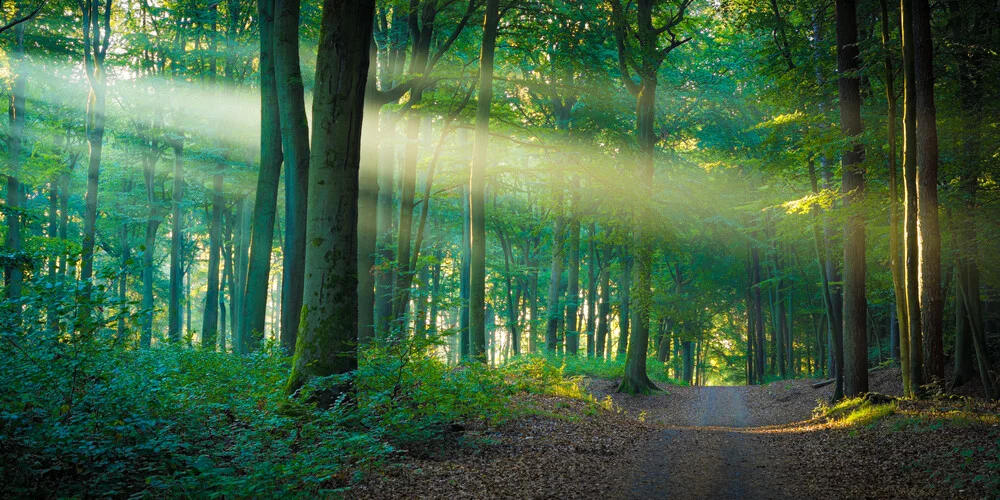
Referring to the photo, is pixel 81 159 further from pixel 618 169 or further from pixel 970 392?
pixel 970 392

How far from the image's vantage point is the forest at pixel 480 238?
634 centimetres

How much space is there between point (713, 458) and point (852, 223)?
704 centimetres

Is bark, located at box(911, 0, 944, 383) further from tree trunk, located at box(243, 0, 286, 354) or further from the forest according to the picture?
tree trunk, located at box(243, 0, 286, 354)

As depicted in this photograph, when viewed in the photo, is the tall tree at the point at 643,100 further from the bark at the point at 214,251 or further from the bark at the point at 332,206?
the bark at the point at 214,251

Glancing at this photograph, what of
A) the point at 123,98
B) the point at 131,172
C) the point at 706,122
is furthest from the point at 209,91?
the point at 706,122

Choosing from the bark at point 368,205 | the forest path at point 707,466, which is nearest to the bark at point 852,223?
the forest path at point 707,466

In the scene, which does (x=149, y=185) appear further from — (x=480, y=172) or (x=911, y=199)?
(x=911, y=199)

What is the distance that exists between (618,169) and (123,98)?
2055cm

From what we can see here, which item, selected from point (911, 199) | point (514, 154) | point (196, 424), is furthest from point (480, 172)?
point (514, 154)

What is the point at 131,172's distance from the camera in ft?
98.7

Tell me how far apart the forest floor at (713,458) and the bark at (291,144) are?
15.3ft

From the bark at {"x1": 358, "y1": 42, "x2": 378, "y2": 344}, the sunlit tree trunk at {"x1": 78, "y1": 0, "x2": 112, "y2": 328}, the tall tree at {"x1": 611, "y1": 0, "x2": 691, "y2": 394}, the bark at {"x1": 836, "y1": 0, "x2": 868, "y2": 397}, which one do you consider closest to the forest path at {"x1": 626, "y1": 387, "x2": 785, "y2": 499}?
the bark at {"x1": 836, "y1": 0, "x2": 868, "y2": 397}

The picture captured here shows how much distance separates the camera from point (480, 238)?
15164mm

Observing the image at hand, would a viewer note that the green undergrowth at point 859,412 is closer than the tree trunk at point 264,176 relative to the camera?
Yes
